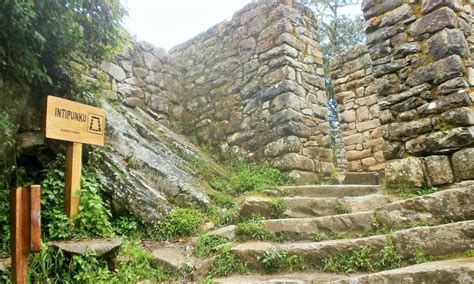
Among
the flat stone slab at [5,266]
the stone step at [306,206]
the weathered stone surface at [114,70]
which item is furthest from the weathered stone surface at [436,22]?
the weathered stone surface at [114,70]

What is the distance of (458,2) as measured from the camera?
332cm

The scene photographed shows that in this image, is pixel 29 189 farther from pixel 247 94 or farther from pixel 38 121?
pixel 247 94

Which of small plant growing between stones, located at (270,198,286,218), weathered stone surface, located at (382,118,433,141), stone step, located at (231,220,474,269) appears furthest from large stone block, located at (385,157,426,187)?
small plant growing between stones, located at (270,198,286,218)

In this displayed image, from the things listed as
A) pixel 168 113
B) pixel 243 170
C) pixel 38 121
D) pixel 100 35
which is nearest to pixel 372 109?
pixel 243 170

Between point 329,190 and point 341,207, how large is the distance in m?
0.66

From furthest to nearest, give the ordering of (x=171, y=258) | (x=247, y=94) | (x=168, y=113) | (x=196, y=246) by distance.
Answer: (x=168, y=113) < (x=247, y=94) < (x=196, y=246) < (x=171, y=258)

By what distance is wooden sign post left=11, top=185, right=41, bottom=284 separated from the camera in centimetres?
172

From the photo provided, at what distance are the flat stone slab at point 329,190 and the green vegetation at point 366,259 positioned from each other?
133 centimetres

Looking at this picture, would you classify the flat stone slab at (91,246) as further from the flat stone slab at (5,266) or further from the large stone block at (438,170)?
the large stone block at (438,170)

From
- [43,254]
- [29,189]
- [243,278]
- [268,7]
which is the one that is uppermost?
[268,7]

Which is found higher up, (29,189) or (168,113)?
(168,113)

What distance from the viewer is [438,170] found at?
3002mm

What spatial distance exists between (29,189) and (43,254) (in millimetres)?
1071

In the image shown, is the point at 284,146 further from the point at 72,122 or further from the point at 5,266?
the point at 5,266
